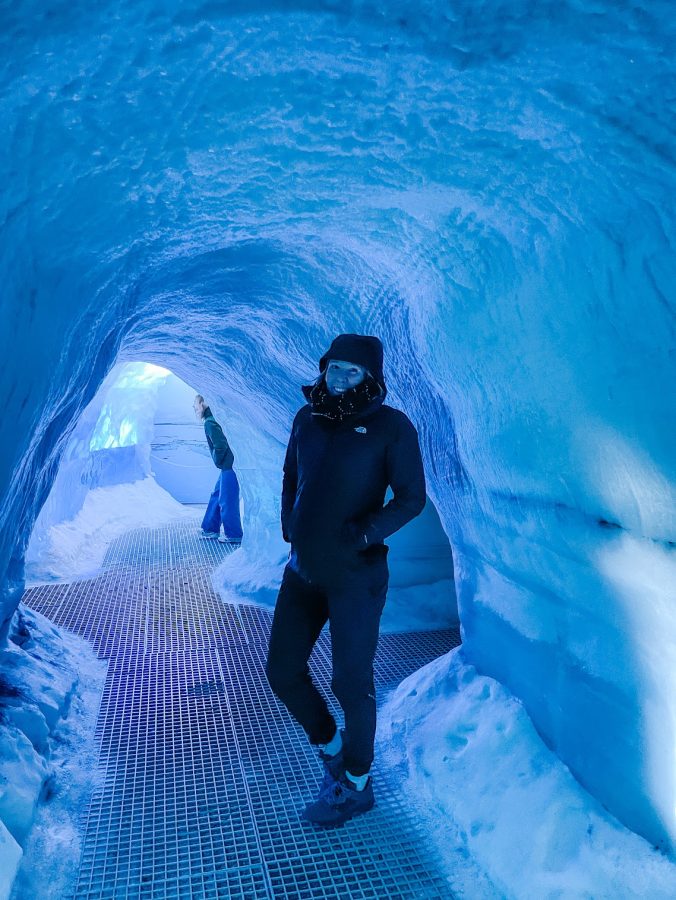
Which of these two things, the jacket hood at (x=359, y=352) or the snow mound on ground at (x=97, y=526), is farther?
the snow mound on ground at (x=97, y=526)

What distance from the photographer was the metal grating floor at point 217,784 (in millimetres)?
2277

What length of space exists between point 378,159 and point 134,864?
267 centimetres

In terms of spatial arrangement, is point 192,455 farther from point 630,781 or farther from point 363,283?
point 630,781

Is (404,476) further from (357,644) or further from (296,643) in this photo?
(296,643)

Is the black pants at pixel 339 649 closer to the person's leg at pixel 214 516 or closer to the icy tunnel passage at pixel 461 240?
the icy tunnel passage at pixel 461 240

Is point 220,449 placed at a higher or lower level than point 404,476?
lower

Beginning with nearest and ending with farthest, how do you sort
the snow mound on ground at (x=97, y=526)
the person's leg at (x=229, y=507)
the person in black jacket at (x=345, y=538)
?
1. the person in black jacket at (x=345, y=538)
2. the snow mound on ground at (x=97, y=526)
3. the person's leg at (x=229, y=507)

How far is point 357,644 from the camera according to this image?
2.40m

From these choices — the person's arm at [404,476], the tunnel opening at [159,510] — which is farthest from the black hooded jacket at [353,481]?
the tunnel opening at [159,510]

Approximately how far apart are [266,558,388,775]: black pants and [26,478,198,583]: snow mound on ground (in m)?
4.01

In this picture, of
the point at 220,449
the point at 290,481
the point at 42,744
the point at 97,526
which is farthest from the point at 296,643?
the point at 97,526

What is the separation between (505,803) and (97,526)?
21.8 feet

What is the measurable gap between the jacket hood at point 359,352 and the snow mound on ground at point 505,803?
1.71m

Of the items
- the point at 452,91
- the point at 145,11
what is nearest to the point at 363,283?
the point at 452,91
